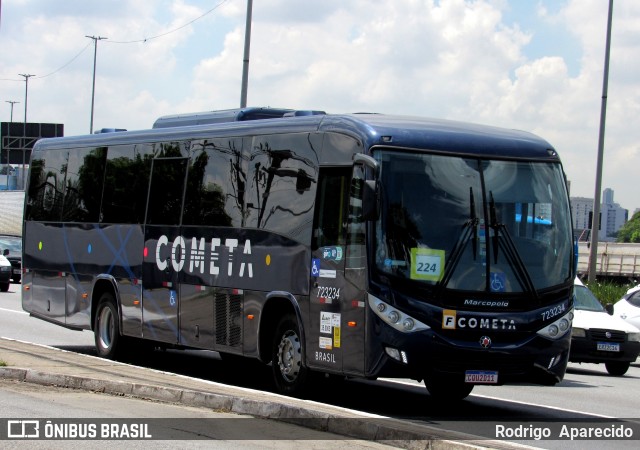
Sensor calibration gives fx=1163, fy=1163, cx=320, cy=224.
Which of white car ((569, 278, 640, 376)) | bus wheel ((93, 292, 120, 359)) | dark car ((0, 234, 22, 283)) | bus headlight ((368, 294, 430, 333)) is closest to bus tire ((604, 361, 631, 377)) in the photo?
white car ((569, 278, 640, 376))

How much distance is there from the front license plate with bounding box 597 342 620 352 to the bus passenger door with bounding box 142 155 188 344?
8.18 meters

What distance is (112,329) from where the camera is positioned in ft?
60.6

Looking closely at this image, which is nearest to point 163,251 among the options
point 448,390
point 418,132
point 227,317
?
point 227,317

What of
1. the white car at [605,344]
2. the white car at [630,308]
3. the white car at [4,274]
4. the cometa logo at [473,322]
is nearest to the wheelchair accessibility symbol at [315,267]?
the cometa logo at [473,322]

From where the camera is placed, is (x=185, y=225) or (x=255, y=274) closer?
(x=255, y=274)

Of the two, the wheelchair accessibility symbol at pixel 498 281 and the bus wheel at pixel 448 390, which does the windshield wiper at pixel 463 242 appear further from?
the bus wheel at pixel 448 390

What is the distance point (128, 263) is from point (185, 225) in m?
1.76

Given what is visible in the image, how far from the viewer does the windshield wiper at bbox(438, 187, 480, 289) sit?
12.5 m

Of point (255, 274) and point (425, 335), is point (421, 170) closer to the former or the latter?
point (425, 335)

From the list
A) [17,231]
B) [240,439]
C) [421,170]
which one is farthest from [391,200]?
[17,231]

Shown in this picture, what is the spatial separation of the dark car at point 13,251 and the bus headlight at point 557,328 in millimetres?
32632

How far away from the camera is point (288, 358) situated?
14.0 meters

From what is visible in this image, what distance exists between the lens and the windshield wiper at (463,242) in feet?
41.1

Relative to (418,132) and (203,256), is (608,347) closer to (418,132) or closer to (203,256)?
(203,256)
